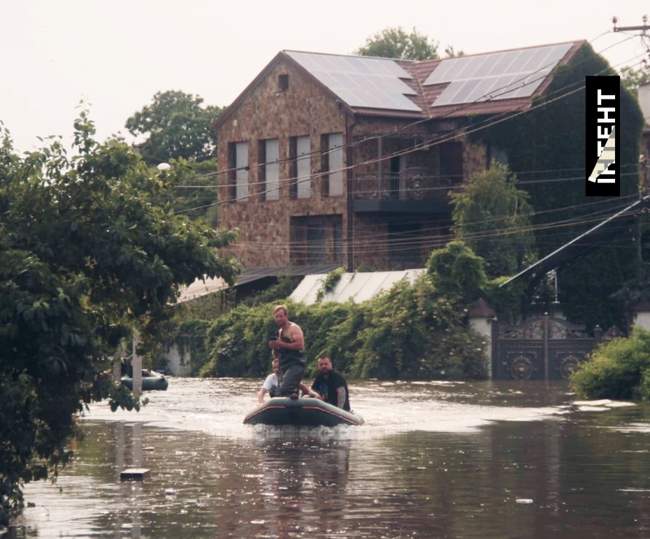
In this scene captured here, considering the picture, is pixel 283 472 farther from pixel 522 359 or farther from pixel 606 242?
pixel 606 242

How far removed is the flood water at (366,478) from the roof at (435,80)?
30.3 meters

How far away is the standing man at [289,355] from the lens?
29.6 metres

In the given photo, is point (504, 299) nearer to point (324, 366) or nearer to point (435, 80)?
point (435, 80)

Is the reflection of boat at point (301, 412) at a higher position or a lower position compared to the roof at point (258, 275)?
lower

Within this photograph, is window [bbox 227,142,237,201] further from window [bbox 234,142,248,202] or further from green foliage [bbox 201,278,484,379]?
green foliage [bbox 201,278,484,379]

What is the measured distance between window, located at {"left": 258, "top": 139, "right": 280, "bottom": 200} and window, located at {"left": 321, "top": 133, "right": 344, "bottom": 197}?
2.70 metres

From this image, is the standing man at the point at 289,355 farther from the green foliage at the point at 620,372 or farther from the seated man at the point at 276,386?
the green foliage at the point at 620,372

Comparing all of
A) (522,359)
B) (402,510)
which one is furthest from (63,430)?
(522,359)

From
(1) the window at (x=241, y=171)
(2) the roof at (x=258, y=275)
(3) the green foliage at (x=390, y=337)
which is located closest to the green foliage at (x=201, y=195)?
(1) the window at (x=241, y=171)

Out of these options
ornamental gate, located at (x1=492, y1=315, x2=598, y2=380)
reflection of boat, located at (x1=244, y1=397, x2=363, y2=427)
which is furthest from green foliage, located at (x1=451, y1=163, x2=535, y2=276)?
reflection of boat, located at (x1=244, y1=397, x2=363, y2=427)

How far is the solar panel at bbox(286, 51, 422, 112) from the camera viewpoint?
6862 centimetres

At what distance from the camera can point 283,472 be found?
22875mm

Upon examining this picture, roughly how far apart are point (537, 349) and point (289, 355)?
24.3 m

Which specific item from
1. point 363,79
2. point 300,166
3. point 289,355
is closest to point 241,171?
point 300,166
